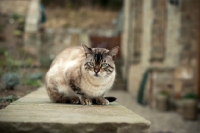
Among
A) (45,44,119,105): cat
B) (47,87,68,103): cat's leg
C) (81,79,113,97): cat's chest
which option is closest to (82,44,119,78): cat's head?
(45,44,119,105): cat

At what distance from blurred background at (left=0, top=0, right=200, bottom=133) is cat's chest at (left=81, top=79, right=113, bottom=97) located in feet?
3.52

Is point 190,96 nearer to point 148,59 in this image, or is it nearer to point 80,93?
point 148,59

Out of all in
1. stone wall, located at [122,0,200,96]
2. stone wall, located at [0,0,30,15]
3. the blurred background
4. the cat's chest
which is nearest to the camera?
the cat's chest

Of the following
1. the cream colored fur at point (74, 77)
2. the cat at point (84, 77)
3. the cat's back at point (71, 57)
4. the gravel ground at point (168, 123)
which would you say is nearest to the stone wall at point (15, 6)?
the gravel ground at point (168, 123)

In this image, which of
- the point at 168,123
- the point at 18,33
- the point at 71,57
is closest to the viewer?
the point at 71,57

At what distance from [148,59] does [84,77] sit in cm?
664

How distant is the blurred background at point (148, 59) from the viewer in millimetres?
6867

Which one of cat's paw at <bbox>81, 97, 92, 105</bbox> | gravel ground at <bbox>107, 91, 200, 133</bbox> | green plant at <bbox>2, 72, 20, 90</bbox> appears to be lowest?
gravel ground at <bbox>107, 91, 200, 133</bbox>

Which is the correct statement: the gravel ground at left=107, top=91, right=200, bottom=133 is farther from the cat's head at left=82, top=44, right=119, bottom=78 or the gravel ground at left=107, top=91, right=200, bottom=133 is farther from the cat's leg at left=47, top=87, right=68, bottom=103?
the cat's head at left=82, top=44, right=119, bottom=78

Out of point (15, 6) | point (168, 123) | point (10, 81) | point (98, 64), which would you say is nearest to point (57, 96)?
point (98, 64)

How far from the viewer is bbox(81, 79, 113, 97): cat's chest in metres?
2.92

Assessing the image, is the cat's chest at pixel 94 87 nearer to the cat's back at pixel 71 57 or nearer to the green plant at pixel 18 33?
the cat's back at pixel 71 57

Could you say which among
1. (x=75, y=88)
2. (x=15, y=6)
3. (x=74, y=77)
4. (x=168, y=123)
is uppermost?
(x=15, y=6)

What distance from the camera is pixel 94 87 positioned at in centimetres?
294
